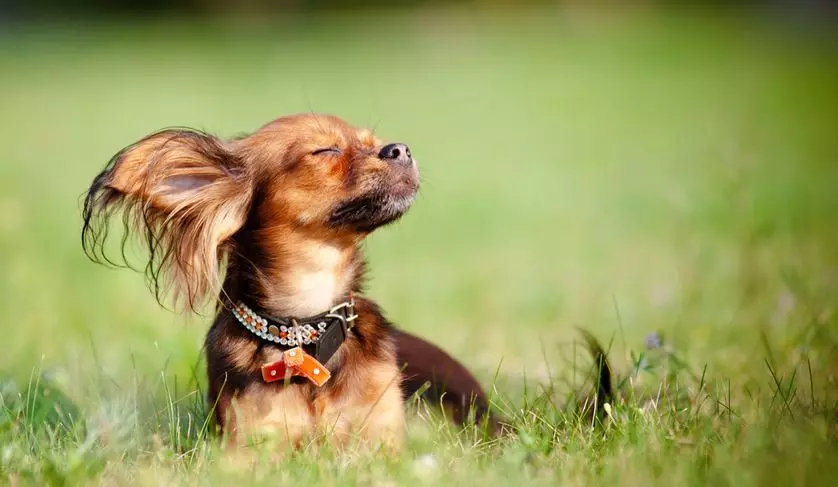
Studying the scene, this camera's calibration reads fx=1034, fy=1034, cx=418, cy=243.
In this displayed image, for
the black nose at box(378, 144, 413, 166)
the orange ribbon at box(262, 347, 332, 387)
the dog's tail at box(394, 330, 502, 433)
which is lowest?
the dog's tail at box(394, 330, 502, 433)

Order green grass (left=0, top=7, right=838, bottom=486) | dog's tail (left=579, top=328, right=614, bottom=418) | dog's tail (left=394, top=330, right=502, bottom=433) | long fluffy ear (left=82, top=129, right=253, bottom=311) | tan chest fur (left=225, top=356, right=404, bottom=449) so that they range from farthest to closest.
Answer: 1. dog's tail (left=394, top=330, right=502, bottom=433)
2. dog's tail (left=579, top=328, right=614, bottom=418)
3. long fluffy ear (left=82, top=129, right=253, bottom=311)
4. tan chest fur (left=225, top=356, right=404, bottom=449)
5. green grass (left=0, top=7, right=838, bottom=486)

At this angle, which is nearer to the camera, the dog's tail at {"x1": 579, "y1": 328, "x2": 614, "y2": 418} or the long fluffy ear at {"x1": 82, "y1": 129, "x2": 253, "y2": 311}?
the long fluffy ear at {"x1": 82, "y1": 129, "x2": 253, "y2": 311}

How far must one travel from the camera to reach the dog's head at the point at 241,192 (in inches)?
139

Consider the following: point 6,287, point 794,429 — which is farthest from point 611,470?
point 6,287

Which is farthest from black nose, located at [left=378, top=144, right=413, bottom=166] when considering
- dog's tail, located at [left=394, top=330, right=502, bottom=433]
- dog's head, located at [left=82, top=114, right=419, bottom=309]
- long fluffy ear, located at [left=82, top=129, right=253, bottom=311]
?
dog's tail, located at [left=394, top=330, right=502, bottom=433]

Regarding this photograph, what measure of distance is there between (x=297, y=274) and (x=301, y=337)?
252mm

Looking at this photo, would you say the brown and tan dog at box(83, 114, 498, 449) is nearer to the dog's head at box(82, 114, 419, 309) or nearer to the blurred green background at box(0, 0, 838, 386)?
the dog's head at box(82, 114, 419, 309)

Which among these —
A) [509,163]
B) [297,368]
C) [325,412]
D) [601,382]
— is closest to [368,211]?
[297,368]

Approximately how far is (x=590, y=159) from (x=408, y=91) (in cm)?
775

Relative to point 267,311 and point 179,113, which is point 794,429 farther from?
point 179,113

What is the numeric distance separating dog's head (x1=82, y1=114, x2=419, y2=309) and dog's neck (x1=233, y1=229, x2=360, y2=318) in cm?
4

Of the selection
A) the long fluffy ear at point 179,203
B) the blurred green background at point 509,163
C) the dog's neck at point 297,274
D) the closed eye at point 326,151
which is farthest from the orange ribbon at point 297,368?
the blurred green background at point 509,163

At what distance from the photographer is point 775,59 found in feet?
64.6

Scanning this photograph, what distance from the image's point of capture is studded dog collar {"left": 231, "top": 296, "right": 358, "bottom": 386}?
3.38 metres
